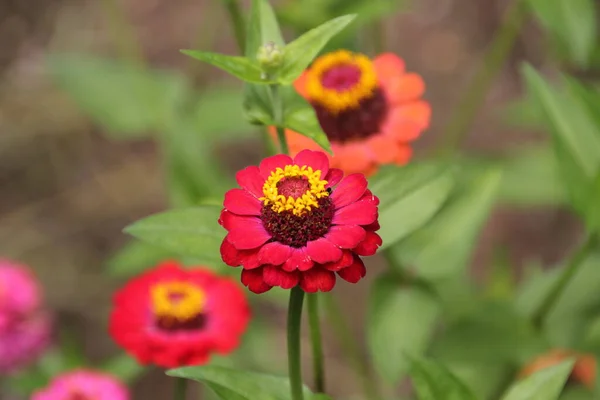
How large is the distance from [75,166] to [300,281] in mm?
1715

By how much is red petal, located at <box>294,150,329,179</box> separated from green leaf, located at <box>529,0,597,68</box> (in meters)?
0.55

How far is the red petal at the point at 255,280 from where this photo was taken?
2.10ft

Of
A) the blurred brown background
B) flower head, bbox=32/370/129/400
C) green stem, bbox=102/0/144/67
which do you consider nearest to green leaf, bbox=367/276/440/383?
flower head, bbox=32/370/129/400

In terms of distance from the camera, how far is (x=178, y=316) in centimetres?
108

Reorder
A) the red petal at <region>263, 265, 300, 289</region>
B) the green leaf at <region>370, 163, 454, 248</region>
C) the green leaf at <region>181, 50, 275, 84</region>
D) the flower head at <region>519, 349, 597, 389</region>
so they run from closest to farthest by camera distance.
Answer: the red petal at <region>263, 265, 300, 289</region> → the green leaf at <region>181, 50, 275, 84</region> → the green leaf at <region>370, 163, 454, 248</region> → the flower head at <region>519, 349, 597, 389</region>

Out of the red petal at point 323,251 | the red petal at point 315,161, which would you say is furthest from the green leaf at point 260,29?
the red petal at point 323,251

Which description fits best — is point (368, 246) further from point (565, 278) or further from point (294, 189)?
point (565, 278)

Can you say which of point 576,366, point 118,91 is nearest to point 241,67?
point 576,366

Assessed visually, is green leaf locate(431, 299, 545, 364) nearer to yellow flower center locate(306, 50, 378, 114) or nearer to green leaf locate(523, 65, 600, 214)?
green leaf locate(523, 65, 600, 214)

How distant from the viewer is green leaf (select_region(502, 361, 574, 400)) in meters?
0.77

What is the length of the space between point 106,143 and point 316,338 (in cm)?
159

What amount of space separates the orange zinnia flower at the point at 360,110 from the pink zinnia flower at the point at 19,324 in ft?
1.90

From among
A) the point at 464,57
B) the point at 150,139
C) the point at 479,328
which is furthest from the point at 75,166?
the point at 479,328

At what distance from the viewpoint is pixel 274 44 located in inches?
31.4
